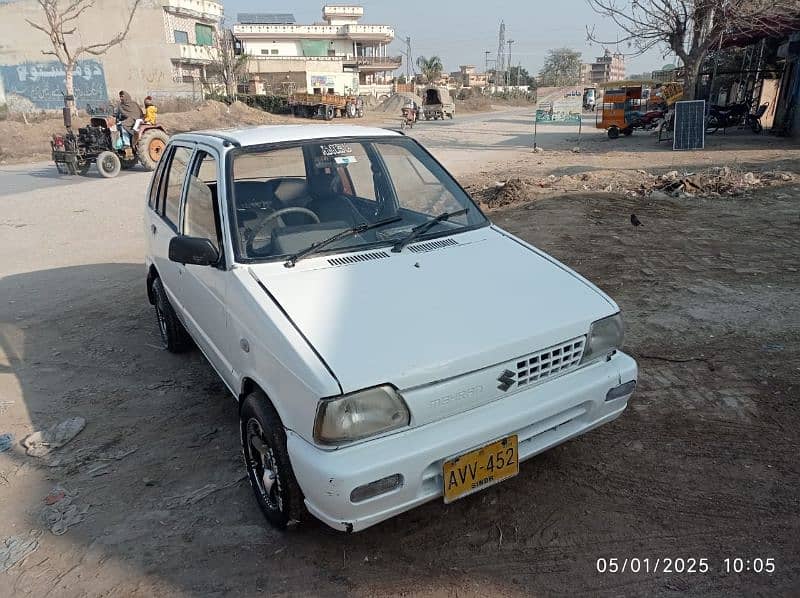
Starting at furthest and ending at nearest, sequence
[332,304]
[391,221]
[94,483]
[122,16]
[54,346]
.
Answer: [122,16]
[54,346]
[391,221]
[94,483]
[332,304]

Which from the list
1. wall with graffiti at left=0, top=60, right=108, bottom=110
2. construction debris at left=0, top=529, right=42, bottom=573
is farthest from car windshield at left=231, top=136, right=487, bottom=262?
wall with graffiti at left=0, top=60, right=108, bottom=110

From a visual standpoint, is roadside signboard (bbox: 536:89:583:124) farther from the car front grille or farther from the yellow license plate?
the yellow license plate

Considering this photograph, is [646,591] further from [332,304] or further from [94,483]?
[94,483]

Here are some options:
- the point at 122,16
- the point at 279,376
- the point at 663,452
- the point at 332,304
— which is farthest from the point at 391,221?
the point at 122,16

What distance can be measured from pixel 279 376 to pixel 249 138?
1.69 m

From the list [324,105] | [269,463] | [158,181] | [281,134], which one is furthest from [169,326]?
[324,105]

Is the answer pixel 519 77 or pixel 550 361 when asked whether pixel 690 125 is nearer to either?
pixel 550 361

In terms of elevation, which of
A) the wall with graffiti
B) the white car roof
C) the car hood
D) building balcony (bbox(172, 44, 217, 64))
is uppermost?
building balcony (bbox(172, 44, 217, 64))

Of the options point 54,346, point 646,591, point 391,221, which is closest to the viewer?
point 646,591

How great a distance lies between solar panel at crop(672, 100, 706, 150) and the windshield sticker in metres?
16.8

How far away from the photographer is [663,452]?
3068 millimetres

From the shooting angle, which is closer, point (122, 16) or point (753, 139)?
point (753, 139)

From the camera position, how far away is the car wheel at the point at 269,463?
2.40 m

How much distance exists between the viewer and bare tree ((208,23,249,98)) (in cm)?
4428
